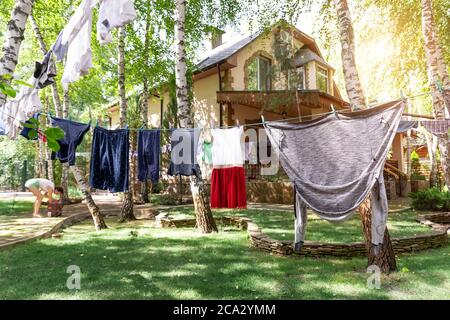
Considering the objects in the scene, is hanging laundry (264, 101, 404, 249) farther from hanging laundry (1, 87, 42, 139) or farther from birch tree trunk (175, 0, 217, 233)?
hanging laundry (1, 87, 42, 139)

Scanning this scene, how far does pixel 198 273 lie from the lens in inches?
195

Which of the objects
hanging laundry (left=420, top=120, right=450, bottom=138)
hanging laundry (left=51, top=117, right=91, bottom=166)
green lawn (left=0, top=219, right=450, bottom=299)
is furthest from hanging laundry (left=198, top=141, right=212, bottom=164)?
hanging laundry (left=420, top=120, right=450, bottom=138)

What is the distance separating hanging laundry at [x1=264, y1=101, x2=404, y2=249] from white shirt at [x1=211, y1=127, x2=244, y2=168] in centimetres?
159

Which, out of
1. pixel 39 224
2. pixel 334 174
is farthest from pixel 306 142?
pixel 39 224

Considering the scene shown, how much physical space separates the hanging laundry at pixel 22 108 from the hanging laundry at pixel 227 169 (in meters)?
3.41

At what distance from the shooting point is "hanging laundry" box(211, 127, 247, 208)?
22.9 ft

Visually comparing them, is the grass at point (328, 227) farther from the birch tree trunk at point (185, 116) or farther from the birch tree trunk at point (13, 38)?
the birch tree trunk at point (13, 38)

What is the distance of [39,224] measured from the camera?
945 centimetres

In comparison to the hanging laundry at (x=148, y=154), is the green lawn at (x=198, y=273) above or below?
below

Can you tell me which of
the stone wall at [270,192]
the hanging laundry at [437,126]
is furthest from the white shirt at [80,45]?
the stone wall at [270,192]

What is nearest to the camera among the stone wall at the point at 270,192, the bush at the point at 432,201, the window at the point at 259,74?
the bush at the point at 432,201

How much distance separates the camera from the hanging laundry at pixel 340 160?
4.41 m

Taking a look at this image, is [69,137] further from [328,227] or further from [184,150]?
[328,227]
